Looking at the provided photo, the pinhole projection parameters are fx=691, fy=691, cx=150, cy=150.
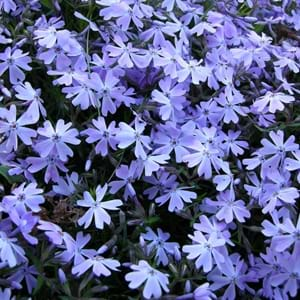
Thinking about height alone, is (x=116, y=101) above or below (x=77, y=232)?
above

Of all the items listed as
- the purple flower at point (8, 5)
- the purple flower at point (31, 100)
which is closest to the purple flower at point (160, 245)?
the purple flower at point (31, 100)

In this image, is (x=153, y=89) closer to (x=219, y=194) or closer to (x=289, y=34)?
(x=219, y=194)

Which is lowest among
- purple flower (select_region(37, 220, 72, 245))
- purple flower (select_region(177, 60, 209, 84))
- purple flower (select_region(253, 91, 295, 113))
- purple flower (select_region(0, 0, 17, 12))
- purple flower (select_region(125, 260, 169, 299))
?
purple flower (select_region(125, 260, 169, 299))

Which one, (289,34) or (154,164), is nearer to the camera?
(154,164)

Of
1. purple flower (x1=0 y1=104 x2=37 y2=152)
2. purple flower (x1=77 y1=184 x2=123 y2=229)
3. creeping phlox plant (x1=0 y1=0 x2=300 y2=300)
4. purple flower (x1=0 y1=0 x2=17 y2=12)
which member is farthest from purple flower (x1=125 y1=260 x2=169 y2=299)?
purple flower (x1=0 y1=0 x2=17 y2=12)

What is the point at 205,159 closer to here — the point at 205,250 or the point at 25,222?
the point at 205,250

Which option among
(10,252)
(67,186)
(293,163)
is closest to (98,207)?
(67,186)

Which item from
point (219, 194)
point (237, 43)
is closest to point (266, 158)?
point (219, 194)

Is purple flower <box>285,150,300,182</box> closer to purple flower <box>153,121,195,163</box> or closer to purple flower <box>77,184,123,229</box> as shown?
purple flower <box>153,121,195,163</box>
